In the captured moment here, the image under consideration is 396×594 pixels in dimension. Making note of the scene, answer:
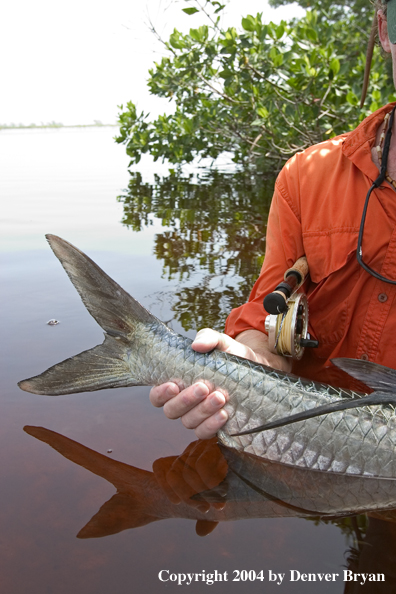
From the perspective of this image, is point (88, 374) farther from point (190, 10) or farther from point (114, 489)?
point (190, 10)

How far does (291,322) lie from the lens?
228cm

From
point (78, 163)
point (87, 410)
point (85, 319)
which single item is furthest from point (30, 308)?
point (78, 163)

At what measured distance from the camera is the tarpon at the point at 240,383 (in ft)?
6.48

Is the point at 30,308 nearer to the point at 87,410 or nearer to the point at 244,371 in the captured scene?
the point at 87,410

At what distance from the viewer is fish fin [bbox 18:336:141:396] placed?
2.11 metres

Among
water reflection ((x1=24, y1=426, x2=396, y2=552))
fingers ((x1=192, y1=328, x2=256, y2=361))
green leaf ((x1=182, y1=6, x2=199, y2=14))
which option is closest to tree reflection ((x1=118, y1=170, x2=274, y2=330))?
fingers ((x1=192, y1=328, x2=256, y2=361))

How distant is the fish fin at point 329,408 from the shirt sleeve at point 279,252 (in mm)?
879

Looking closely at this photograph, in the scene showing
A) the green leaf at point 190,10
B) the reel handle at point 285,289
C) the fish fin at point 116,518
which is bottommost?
the fish fin at point 116,518

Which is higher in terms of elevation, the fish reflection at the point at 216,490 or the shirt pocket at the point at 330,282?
the shirt pocket at the point at 330,282

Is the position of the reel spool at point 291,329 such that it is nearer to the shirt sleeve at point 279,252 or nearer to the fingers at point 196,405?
the shirt sleeve at point 279,252

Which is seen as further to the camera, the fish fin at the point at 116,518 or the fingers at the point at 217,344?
the fingers at the point at 217,344

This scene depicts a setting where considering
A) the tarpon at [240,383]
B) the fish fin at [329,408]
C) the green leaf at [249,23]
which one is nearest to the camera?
the fish fin at [329,408]

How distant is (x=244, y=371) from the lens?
2.12 meters

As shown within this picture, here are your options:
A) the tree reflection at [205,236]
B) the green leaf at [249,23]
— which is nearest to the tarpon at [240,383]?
the tree reflection at [205,236]
